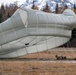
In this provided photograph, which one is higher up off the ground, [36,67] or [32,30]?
[32,30]

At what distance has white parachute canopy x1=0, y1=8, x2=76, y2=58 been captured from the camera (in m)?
27.7

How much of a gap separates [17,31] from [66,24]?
4.72m

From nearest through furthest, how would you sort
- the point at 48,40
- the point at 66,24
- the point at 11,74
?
1. the point at 11,74
2. the point at 66,24
3. the point at 48,40

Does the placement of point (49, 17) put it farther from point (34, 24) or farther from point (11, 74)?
point (11, 74)

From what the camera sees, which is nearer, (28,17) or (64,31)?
(28,17)

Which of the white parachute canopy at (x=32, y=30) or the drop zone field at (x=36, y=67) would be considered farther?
the white parachute canopy at (x=32, y=30)

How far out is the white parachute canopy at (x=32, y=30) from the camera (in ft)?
91.0

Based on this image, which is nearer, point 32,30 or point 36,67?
point 36,67

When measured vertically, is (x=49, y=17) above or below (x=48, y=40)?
above

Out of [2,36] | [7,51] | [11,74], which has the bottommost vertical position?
[7,51]

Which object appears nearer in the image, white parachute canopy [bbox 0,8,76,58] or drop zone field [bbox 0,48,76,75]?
drop zone field [bbox 0,48,76,75]

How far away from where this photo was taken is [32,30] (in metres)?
28.0

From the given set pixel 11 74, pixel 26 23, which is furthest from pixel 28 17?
pixel 11 74

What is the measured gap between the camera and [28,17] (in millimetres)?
27438
